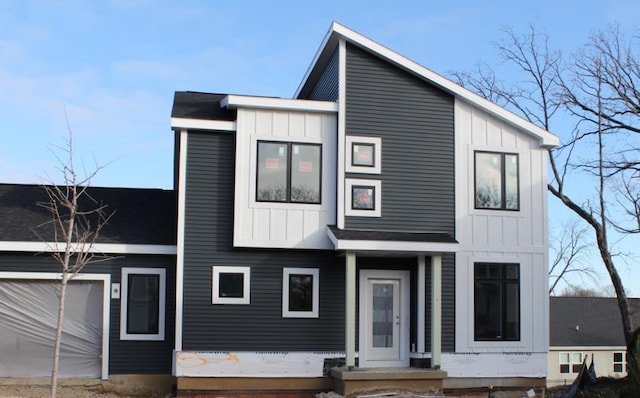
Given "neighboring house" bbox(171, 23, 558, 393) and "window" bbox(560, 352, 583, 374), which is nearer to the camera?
"neighboring house" bbox(171, 23, 558, 393)

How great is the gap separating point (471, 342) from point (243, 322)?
15.6ft

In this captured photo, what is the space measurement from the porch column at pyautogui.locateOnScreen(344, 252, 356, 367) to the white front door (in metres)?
0.95

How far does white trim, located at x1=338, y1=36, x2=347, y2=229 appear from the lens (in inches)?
630

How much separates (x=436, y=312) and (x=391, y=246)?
66.3 inches

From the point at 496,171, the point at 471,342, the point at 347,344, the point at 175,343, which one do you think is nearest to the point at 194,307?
the point at 175,343

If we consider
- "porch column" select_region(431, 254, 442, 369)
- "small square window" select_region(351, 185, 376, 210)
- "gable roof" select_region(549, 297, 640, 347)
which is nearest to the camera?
"porch column" select_region(431, 254, 442, 369)

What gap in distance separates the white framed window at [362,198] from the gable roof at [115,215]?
3718 millimetres

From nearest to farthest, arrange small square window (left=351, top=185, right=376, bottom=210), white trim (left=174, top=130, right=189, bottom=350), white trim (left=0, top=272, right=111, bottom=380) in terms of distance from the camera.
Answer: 1. white trim (left=174, top=130, right=189, bottom=350)
2. white trim (left=0, top=272, right=111, bottom=380)
3. small square window (left=351, top=185, right=376, bottom=210)

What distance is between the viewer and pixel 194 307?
612 inches

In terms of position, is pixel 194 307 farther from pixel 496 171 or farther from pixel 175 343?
pixel 496 171

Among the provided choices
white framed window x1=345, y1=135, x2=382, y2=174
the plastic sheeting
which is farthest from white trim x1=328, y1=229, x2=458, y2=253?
the plastic sheeting

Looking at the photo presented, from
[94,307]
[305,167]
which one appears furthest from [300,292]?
[94,307]

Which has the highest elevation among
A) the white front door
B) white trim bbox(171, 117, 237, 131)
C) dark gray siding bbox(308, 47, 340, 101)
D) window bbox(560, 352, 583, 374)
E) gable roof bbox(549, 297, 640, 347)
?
dark gray siding bbox(308, 47, 340, 101)

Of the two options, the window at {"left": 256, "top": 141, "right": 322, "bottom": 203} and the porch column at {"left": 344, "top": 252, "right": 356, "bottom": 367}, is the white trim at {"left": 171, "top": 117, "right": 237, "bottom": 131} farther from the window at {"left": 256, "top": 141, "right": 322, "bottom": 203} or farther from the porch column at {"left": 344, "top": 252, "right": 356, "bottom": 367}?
the porch column at {"left": 344, "top": 252, "right": 356, "bottom": 367}
